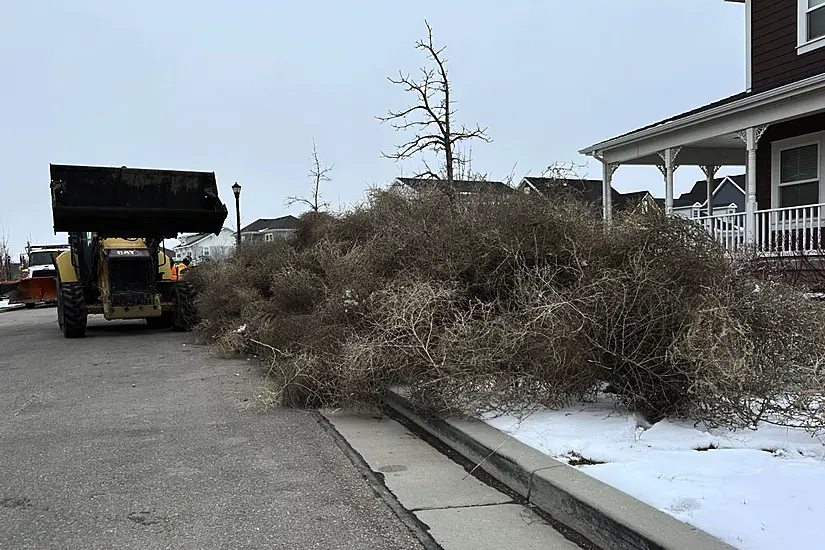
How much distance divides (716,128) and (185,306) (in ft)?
38.7

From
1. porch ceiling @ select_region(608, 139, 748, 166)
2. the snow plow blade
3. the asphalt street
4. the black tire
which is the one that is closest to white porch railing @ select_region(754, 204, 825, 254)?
porch ceiling @ select_region(608, 139, 748, 166)

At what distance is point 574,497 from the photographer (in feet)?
12.3

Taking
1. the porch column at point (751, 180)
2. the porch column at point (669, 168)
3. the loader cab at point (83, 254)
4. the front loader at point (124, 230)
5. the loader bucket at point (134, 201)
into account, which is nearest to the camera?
the porch column at point (751, 180)

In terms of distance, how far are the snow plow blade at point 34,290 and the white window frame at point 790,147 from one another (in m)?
25.8

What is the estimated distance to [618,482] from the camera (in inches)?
156

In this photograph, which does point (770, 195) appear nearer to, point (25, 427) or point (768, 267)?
point (768, 267)

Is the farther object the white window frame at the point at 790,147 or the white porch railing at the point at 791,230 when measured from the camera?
the white window frame at the point at 790,147

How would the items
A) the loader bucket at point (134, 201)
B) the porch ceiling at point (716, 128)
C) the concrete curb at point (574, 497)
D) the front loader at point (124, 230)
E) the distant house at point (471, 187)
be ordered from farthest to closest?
the front loader at point (124, 230)
the loader bucket at point (134, 201)
the porch ceiling at point (716, 128)
the distant house at point (471, 187)
the concrete curb at point (574, 497)

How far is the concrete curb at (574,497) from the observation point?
10.5ft

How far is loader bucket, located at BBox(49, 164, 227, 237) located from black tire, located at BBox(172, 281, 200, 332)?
1270 millimetres

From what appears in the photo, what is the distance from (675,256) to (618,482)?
101 inches

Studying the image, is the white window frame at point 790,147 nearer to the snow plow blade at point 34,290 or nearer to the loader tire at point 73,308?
the loader tire at point 73,308

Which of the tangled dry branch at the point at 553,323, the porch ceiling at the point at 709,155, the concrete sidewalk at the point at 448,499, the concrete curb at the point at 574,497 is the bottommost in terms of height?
the concrete sidewalk at the point at 448,499

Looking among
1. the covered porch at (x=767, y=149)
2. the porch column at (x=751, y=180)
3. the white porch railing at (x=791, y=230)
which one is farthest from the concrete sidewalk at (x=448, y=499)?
the porch column at (x=751, y=180)
